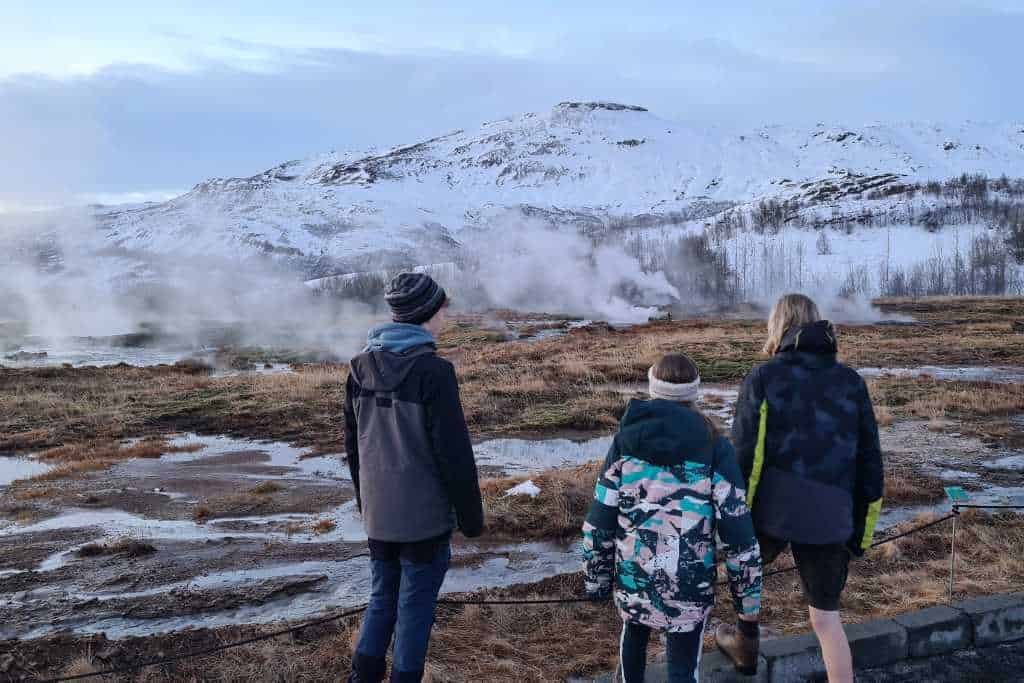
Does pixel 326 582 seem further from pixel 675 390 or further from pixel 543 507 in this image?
pixel 675 390

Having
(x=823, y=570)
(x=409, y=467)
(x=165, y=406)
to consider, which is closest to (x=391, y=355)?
(x=409, y=467)

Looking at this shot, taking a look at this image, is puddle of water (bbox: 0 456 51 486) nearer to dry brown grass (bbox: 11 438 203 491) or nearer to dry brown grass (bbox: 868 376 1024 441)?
dry brown grass (bbox: 11 438 203 491)

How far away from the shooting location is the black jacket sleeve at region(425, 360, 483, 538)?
3131mm

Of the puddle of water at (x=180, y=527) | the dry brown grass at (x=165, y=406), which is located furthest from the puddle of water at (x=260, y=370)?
the puddle of water at (x=180, y=527)

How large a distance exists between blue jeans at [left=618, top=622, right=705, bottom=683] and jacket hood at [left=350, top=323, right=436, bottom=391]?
59.4 inches

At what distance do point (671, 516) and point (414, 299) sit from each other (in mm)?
1486

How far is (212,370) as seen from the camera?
101 feet

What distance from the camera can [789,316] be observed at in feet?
10.8

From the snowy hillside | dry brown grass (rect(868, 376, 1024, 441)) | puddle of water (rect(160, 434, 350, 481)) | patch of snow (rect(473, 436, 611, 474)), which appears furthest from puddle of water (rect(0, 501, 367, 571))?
the snowy hillside

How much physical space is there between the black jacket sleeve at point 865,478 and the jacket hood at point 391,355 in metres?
1.95

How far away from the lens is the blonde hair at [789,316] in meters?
3.26

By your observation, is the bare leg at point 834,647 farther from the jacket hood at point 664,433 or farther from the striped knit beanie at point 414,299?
the striped knit beanie at point 414,299

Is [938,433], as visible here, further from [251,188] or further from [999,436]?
[251,188]

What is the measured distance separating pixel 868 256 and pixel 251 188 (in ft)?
508
